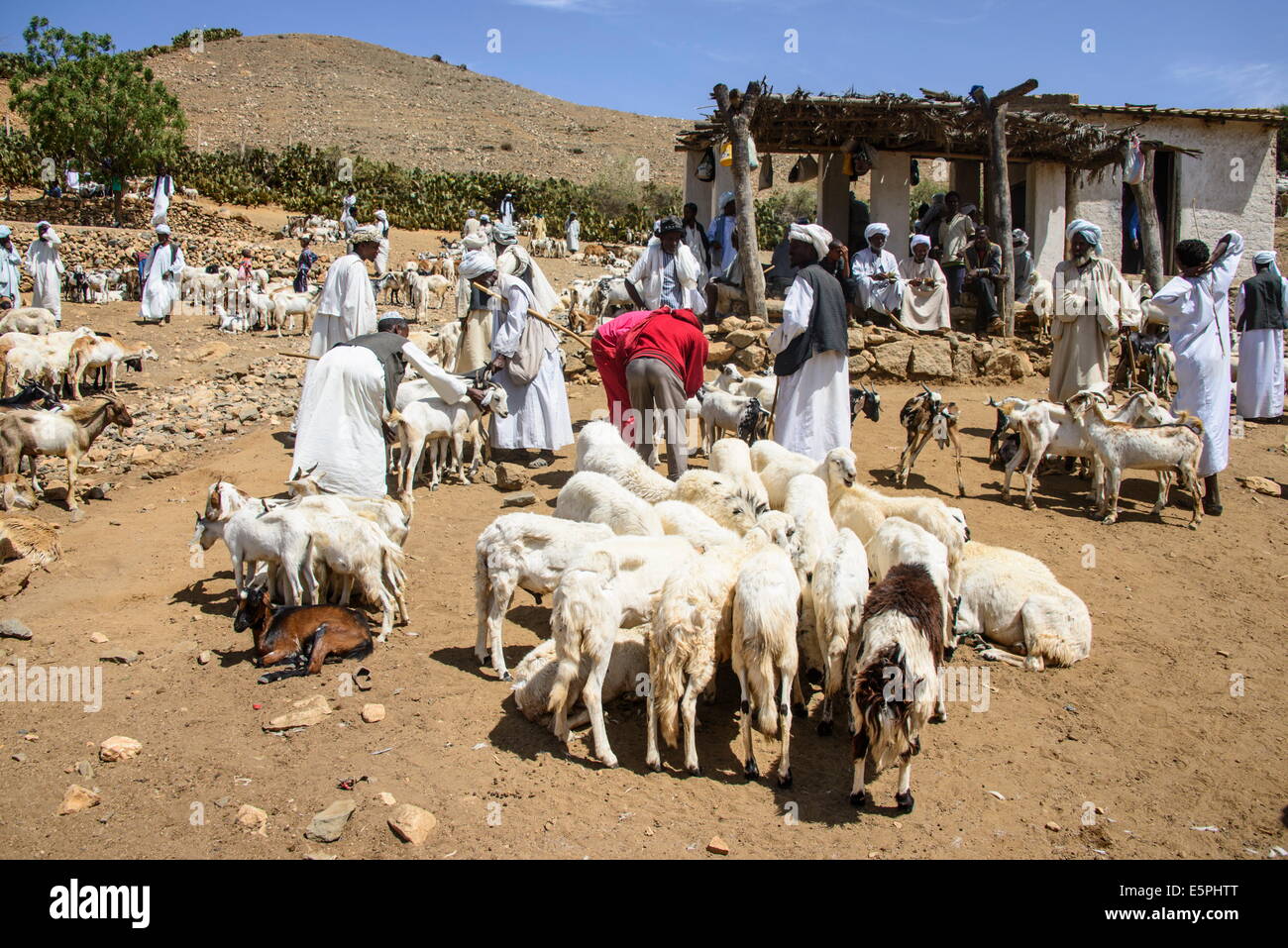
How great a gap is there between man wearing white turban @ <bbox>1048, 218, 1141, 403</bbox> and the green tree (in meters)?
26.2

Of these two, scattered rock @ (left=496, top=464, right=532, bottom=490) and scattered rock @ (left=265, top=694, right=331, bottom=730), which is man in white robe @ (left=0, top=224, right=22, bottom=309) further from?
→ scattered rock @ (left=265, top=694, right=331, bottom=730)

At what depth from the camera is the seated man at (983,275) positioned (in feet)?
47.6

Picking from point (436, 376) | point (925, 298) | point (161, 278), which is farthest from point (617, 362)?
point (161, 278)

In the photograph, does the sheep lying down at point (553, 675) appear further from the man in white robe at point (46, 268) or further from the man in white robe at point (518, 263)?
the man in white robe at point (46, 268)

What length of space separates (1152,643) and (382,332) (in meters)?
6.11

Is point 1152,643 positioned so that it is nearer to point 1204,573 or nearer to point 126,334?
point 1204,573

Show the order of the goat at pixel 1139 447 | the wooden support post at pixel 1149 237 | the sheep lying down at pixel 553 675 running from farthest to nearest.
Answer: the wooden support post at pixel 1149 237, the goat at pixel 1139 447, the sheep lying down at pixel 553 675

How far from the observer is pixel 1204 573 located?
734 centimetres

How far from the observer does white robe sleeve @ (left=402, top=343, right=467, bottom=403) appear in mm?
7484

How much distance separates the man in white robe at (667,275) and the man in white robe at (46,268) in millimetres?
10475

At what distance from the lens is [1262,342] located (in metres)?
11.5

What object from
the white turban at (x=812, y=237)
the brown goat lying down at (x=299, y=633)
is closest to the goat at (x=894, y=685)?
the brown goat lying down at (x=299, y=633)

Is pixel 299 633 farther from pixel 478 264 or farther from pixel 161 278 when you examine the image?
pixel 161 278
